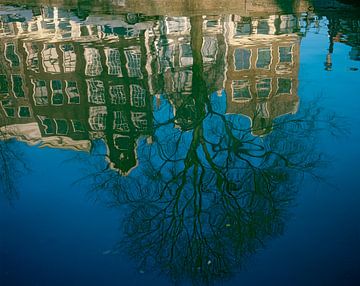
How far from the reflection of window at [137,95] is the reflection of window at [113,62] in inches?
59.7

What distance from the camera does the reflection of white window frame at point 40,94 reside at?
17875mm

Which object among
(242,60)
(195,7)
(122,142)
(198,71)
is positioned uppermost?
(195,7)

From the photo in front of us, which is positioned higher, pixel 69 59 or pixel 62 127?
pixel 69 59

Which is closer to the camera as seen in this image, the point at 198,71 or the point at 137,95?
the point at 137,95

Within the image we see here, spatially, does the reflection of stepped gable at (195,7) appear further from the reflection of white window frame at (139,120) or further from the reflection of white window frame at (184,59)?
the reflection of white window frame at (139,120)

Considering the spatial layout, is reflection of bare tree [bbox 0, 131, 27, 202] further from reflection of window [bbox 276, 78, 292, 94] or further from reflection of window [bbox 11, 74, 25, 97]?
reflection of window [bbox 276, 78, 292, 94]

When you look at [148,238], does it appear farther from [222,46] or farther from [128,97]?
[222,46]

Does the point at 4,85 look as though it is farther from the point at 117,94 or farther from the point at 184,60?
the point at 184,60

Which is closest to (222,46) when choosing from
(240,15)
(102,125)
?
(240,15)

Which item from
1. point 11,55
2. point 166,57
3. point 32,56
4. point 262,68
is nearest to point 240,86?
point 262,68

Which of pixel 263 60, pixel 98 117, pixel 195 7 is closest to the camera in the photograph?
pixel 98 117

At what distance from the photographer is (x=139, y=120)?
47.1ft

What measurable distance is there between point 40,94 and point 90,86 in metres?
2.28

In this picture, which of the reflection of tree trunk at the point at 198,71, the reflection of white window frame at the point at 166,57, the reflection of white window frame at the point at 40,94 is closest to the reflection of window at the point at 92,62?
the reflection of white window frame at the point at 40,94
